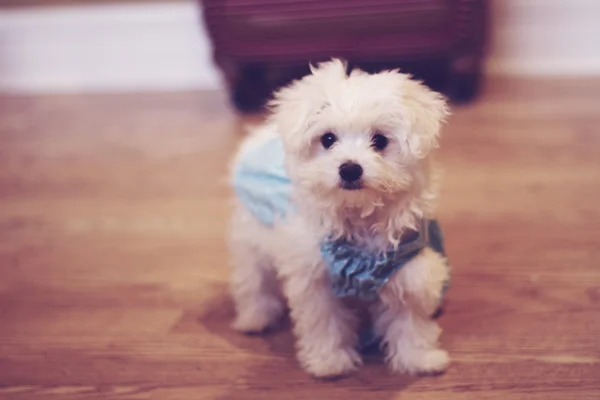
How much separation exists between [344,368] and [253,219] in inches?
11.8

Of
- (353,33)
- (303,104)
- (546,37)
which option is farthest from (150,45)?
(303,104)

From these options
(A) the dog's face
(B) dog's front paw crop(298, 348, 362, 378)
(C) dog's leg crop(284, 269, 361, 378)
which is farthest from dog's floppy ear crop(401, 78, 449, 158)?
(B) dog's front paw crop(298, 348, 362, 378)

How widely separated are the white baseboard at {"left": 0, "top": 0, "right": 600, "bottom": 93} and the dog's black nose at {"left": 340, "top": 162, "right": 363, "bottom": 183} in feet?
5.30

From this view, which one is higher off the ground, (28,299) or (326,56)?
(326,56)

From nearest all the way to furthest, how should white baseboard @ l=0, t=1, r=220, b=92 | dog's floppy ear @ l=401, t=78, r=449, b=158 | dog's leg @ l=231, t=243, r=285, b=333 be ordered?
dog's floppy ear @ l=401, t=78, r=449, b=158, dog's leg @ l=231, t=243, r=285, b=333, white baseboard @ l=0, t=1, r=220, b=92

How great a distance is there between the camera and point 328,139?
106 cm

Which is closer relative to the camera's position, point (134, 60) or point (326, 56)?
point (326, 56)

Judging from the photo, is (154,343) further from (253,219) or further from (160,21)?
(160,21)

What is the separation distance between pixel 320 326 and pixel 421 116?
391 mm

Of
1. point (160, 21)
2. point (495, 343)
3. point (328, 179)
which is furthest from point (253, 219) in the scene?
point (160, 21)

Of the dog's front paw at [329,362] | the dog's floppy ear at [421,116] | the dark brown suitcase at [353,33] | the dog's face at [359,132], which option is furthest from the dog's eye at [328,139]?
the dark brown suitcase at [353,33]

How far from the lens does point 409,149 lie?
101 centimetres

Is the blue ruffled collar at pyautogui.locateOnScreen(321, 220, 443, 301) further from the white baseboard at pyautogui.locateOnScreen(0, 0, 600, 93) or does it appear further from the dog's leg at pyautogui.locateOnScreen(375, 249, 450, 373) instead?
the white baseboard at pyautogui.locateOnScreen(0, 0, 600, 93)

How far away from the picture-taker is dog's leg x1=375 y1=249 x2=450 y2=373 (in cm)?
112
